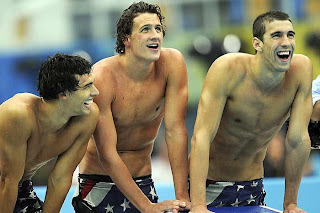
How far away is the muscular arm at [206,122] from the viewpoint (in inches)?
133

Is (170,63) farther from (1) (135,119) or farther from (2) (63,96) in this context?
(2) (63,96)

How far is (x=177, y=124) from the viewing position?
144 inches

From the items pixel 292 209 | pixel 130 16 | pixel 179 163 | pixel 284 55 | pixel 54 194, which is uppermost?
pixel 130 16

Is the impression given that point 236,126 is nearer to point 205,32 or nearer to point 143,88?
point 143,88

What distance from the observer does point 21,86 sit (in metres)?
7.93

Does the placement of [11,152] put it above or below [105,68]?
below

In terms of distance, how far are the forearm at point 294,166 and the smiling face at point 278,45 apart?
0.40 m

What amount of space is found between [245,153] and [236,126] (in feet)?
0.67

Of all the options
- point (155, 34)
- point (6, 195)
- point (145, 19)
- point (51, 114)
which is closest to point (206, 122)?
point (155, 34)

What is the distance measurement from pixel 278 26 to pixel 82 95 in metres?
0.99

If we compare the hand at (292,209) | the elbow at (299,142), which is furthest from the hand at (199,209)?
the elbow at (299,142)

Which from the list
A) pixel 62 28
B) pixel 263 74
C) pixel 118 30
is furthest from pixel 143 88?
pixel 62 28

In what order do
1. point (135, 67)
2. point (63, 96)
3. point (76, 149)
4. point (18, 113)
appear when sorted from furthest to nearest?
point (135, 67) → point (76, 149) → point (63, 96) → point (18, 113)

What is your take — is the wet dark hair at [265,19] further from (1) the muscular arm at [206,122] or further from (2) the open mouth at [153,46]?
(2) the open mouth at [153,46]
